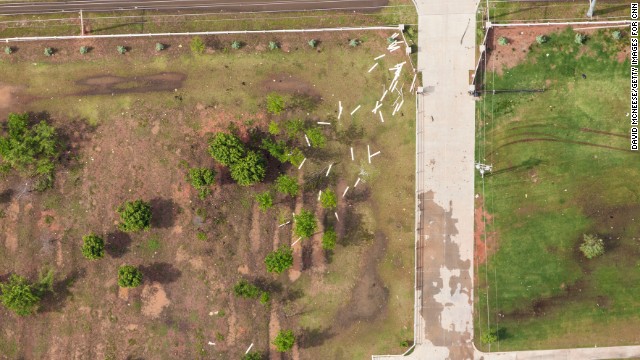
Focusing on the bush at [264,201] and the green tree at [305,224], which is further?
the bush at [264,201]

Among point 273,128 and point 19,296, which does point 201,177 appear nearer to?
point 273,128

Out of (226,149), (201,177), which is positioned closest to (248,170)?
(226,149)

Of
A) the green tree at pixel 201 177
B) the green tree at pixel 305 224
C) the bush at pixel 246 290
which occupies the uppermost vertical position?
the green tree at pixel 201 177

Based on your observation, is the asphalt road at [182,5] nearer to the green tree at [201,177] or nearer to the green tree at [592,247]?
the green tree at [201,177]

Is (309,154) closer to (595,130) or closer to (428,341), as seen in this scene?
(428,341)

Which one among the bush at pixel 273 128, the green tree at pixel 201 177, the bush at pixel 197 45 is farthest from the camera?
the bush at pixel 197 45

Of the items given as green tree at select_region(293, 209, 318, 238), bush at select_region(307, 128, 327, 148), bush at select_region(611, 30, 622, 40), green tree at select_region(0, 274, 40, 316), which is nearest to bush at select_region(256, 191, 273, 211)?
green tree at select_region(293, 209, 318, 238)

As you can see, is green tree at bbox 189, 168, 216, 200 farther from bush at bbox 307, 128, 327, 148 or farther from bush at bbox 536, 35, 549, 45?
bush at bbox 536, 35, 549, 45

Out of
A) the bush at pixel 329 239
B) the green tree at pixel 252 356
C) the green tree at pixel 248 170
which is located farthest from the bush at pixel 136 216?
the bush at pixel 329 239

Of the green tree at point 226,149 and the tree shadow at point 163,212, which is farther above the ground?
the green tree at point 226,149
